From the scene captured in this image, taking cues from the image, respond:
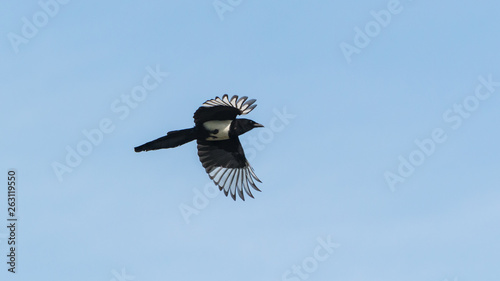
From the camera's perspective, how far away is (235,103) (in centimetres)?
1592

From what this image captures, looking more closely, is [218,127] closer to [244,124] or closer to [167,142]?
[244,124]

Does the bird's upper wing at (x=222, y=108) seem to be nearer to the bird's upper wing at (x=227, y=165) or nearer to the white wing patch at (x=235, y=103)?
the white wing patch at (x=235, y=103)

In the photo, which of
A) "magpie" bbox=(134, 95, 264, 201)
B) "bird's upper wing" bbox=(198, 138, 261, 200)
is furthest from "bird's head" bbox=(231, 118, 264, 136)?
"bird's upper wing" bbox=(198, 138, 261, 200)

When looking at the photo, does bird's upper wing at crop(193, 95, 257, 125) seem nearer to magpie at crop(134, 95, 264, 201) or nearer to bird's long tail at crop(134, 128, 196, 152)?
magpie at crop(134, 95, 264, 201)

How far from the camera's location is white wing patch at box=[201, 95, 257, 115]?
15.8 meters

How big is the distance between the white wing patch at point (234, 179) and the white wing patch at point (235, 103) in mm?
1514

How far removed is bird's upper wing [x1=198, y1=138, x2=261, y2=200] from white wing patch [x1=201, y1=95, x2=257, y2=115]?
1.25m

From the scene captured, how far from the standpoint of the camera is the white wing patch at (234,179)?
55.5ft

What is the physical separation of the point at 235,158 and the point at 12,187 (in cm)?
422

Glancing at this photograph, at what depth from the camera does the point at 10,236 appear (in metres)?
16.3

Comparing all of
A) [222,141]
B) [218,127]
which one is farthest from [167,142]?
[222,141]

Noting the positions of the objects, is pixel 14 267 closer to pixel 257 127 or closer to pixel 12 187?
pixel 12 187

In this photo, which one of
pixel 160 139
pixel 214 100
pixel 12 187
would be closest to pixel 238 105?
pixel 214 100

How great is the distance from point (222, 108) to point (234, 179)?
1.71 metres
